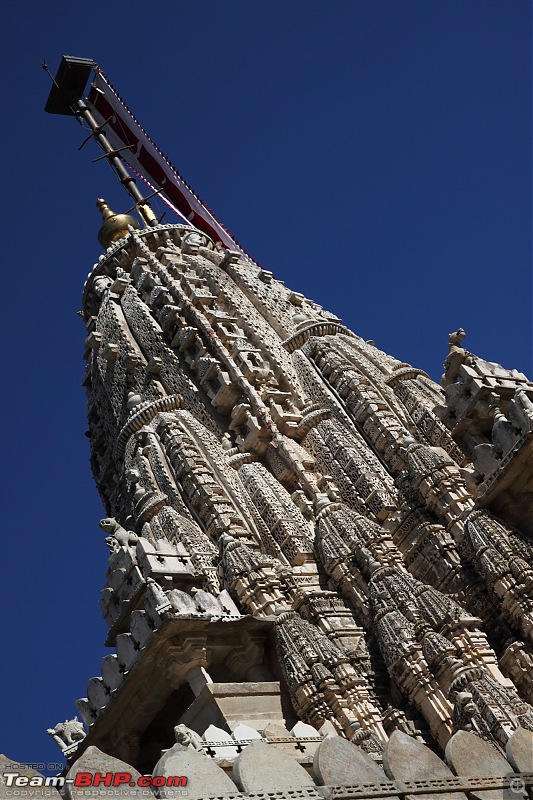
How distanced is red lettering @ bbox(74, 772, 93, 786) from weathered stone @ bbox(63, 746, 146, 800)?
46 millimetres

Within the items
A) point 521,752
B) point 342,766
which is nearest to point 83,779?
point 342,766

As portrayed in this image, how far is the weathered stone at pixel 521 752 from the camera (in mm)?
15133

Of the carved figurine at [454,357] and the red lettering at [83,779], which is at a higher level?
the carved figurine at [454,357]

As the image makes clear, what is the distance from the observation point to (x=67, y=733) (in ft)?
80.0

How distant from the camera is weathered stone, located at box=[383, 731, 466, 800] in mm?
14422

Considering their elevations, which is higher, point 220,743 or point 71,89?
point 71,89

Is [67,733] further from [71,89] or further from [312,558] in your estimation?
[71,89]

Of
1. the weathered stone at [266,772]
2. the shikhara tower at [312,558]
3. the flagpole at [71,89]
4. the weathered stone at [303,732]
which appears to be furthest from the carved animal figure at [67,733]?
the flagpole at [71,89]

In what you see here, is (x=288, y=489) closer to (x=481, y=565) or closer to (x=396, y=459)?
(x=396, y=459)

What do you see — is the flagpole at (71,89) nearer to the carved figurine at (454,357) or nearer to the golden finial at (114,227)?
the golden finial at (114,227)

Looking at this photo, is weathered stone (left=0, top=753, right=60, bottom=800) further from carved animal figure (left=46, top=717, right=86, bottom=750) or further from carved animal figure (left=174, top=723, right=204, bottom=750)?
carved animal figure (left=46, top=717, right=86, bottom=750)

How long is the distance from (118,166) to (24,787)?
3929cm

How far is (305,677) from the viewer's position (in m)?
23.2

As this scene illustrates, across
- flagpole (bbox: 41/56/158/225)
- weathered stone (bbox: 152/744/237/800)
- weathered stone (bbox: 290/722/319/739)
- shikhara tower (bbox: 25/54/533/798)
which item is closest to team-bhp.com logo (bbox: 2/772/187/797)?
weathered stone (bbox: 152/744/237/800)
